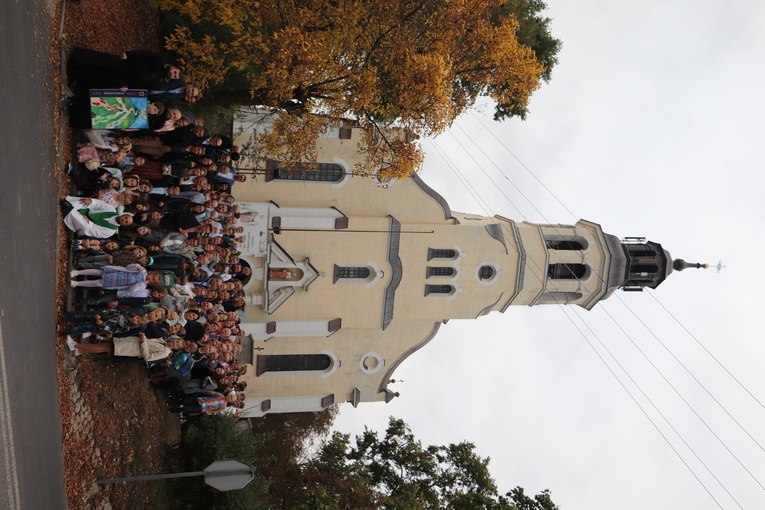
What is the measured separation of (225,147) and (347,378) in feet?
40.4

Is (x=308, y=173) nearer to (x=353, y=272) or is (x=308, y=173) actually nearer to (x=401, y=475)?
(x=353, y=272)

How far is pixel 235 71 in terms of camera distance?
1855cm

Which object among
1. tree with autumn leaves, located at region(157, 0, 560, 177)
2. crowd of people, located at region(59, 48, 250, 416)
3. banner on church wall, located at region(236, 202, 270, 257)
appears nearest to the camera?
crowd of people, located at region(59, 48, 250, 416)

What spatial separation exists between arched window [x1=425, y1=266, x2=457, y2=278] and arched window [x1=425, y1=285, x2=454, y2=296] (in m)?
0.53

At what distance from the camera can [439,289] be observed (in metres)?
25.1

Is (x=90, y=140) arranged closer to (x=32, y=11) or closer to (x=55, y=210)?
(x=55, y=210)

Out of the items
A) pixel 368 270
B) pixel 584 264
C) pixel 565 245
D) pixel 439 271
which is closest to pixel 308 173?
pixel 368 270

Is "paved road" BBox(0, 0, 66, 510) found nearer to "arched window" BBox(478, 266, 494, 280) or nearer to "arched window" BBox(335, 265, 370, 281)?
"arched window" BBox(335, 265, 370, 281)

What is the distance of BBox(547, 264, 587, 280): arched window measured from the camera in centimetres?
2602

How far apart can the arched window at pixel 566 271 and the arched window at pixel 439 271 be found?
14.2ft

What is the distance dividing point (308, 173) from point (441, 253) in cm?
624

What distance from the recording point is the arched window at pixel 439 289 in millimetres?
24984

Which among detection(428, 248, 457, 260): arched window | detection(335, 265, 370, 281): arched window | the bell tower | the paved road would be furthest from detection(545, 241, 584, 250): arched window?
the paved road

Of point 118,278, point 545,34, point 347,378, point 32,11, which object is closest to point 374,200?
point 347,378
